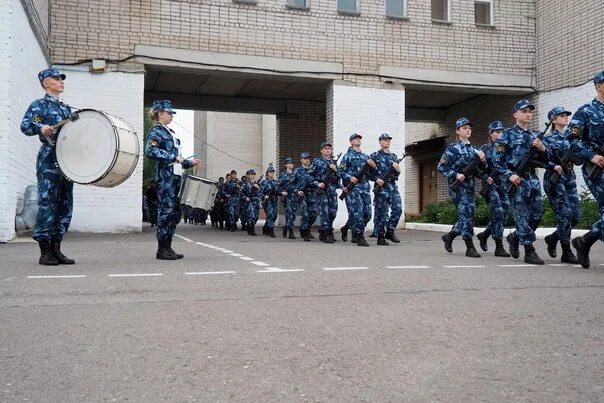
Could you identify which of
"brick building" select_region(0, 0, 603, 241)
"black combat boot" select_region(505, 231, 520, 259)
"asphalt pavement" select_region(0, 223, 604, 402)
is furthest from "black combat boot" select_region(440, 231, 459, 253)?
"brick building" select_region(0, 0, 603, 241)

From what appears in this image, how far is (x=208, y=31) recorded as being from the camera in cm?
1622

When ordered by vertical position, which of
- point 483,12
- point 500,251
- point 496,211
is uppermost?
point 483,12

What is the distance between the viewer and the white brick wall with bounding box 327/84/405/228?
56.6 feet

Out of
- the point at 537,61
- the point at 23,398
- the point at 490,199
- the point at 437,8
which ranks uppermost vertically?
the point at 437,8

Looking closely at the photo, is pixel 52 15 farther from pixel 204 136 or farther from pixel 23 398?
pixel 204 136

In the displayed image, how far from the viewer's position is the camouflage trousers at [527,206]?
762 centimetres

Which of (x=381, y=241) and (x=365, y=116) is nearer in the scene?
(x=381, y=241)

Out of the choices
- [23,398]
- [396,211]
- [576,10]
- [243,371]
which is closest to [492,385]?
[243,371]

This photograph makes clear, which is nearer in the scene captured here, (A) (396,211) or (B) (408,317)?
(B) (408,317)

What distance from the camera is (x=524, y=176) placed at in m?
7.69

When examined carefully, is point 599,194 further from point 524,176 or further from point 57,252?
point 57,252

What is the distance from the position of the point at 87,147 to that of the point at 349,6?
12.4 meters

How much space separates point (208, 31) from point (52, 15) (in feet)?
12.2

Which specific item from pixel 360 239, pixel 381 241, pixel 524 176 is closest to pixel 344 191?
pixel 360 239
